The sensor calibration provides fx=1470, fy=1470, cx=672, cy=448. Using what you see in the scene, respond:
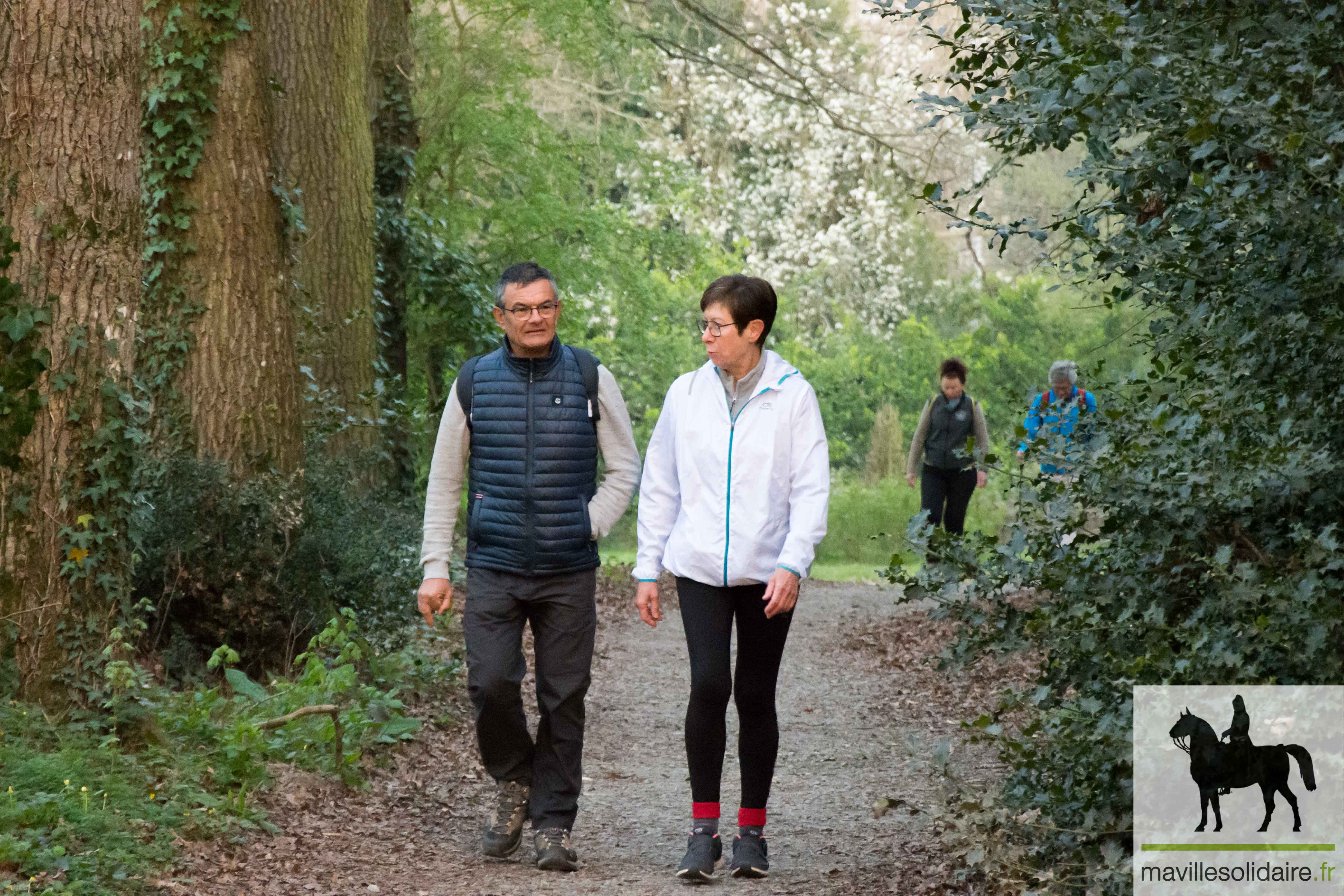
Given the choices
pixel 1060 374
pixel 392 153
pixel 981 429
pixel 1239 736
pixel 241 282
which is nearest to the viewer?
pixel 1239 736

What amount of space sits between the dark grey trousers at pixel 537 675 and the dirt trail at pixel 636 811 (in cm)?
36

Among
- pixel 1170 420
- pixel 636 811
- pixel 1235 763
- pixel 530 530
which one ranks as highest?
pixel 1170 420

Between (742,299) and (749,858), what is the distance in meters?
2.03

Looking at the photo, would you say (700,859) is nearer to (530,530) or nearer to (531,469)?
(530,530)

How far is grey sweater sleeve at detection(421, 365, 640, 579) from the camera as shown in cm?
566

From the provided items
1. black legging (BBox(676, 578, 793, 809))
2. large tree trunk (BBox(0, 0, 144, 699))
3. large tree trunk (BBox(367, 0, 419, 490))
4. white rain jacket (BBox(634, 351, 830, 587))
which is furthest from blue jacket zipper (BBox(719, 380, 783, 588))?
large tree trunk (BBox(367, 0, 419, 490))

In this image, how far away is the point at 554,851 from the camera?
5531mm

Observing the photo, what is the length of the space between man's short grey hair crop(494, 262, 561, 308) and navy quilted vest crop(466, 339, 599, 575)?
0.24m

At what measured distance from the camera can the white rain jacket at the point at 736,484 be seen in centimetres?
516

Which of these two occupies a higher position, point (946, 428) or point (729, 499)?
point (946, 428)

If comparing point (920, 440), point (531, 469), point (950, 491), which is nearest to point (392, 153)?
point (920, 440)

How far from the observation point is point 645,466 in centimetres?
552

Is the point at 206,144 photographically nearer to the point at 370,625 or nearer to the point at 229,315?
the point at 229,315

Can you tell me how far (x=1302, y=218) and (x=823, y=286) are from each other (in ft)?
97.0
